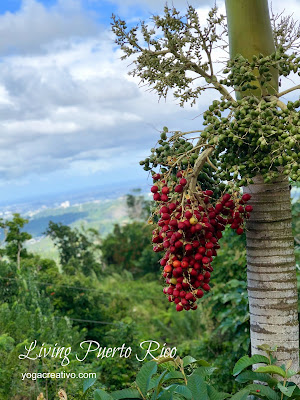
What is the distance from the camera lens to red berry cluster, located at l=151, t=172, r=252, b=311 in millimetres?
2646

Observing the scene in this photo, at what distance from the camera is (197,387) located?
8.64 ft

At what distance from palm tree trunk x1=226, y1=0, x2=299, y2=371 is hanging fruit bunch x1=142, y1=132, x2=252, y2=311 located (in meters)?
0.18

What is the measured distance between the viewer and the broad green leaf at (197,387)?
2.61 metres

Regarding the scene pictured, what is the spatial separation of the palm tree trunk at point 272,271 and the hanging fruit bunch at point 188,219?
0.18 meters

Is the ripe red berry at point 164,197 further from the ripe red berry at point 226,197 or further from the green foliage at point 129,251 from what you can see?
the green foliage at point 129,251

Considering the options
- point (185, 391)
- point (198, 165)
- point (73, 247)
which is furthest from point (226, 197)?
point (73, 247)

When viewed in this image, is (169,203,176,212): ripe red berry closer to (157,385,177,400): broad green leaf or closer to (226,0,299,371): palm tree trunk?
(226,0,299,371): palm tree trunk

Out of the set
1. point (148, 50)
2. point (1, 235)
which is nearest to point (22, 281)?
point (1, 235)

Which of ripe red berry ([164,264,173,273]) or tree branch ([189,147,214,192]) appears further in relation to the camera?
tree branch ([189,147,214,192])

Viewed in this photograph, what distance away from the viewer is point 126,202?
28172mm

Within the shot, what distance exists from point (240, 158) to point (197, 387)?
1.24m

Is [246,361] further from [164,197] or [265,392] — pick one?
[164,197]

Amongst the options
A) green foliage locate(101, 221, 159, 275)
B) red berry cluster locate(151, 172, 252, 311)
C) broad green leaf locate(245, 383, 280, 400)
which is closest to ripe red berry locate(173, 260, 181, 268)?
red berry cluster locate(151, 172, 252, 311)

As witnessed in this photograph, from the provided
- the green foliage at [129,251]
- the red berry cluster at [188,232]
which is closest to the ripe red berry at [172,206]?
the red berry cluster at [188,232]
